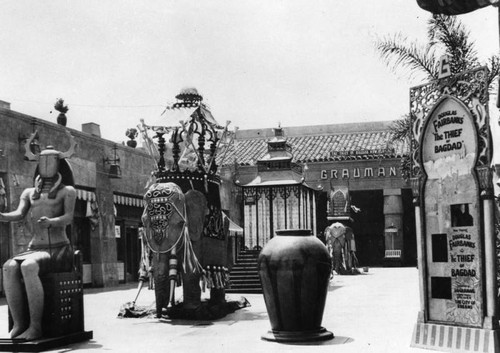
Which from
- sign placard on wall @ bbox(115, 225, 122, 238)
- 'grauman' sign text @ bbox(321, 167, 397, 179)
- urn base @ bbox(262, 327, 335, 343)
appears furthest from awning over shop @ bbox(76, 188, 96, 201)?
'grauman' sign text @ bbox(321, 167, 397, 179)

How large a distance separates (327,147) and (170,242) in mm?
27019

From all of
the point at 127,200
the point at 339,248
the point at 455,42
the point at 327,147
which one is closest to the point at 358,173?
the point at 327,147

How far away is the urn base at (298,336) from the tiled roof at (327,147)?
25.7m

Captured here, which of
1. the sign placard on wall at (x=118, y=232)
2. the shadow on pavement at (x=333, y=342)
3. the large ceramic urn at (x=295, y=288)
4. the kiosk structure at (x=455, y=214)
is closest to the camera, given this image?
the kiosk structure at (x=455, y=214)

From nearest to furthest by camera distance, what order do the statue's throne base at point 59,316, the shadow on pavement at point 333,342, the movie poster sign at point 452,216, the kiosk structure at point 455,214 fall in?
1. the kiosk structure at point 455,214
2. the movie poster sign at point 452,216
3. the statue's throne base at point 59,316
4. the shadow on pavement at point 333,342

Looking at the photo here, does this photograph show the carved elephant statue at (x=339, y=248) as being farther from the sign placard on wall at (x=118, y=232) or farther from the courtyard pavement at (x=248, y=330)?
the courtyard pavement at (x=248, y=330)

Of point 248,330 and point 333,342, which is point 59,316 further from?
point 333,342

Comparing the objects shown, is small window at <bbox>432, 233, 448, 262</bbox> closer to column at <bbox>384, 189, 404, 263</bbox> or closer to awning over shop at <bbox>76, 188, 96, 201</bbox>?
awning over shop at <bbox>76, 188, 96, 201</bbox>

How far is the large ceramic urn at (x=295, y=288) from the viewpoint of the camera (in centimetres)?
877

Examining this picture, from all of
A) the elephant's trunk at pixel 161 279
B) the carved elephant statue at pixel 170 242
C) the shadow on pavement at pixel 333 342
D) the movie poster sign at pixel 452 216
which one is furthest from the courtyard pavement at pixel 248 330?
the movie poster sign at pixel 452 216

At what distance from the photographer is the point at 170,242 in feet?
38.1

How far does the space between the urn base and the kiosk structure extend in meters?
1.15

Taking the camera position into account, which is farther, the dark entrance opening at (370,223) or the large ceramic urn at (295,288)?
the dark entrance opening at (370,223)

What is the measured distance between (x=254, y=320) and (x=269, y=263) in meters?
2.93
